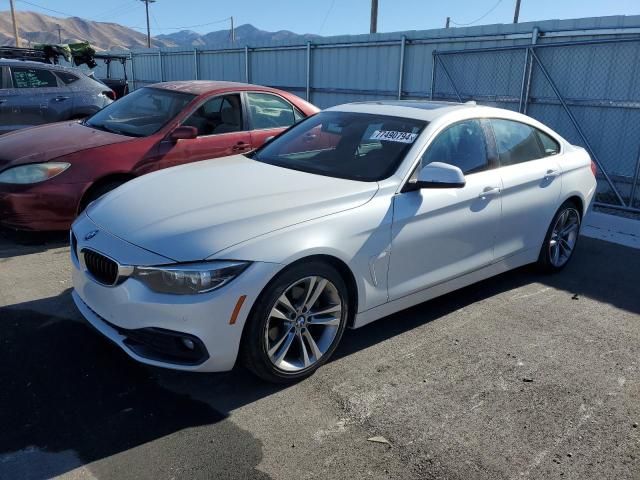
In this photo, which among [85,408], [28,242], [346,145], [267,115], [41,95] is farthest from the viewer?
[41,95]

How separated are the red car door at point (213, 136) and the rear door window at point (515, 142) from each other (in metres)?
2.92

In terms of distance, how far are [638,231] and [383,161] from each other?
460cm

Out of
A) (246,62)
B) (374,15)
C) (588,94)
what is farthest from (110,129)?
(374,15)

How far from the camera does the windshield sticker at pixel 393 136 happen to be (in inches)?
151

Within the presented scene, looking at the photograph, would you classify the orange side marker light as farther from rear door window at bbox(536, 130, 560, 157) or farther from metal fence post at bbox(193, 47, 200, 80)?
metal fence post at bbox(193, 47, 200, 80)

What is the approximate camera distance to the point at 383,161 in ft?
12.3

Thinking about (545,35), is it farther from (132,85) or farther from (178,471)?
(132,85)

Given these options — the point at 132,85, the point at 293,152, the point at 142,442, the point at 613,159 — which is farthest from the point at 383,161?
the point at 132,85

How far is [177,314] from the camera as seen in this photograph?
277 cm

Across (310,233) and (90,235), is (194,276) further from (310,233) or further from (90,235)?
(90,235)

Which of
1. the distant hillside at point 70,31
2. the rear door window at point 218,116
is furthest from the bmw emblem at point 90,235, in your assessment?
the distant hillside at point 70,31

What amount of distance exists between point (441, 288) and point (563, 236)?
1927mm

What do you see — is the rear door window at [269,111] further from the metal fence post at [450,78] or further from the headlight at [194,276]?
the metal fence post at [450,78]

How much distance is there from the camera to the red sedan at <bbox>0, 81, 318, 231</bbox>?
5.16 meters
